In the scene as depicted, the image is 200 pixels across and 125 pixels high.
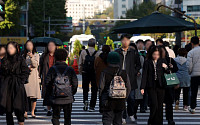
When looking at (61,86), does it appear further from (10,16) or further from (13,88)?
(10,16)

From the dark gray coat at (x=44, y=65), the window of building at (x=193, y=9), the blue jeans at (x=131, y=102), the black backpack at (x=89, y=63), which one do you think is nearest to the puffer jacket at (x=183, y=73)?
the black backpack at (x=89, y=63)

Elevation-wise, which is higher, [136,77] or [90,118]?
[136,77]

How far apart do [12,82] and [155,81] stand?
282 centimetres

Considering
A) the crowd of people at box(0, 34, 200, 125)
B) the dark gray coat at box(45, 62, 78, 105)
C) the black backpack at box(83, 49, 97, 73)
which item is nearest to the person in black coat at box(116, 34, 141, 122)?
the crowd of people at box(0, 34, 200, 125)

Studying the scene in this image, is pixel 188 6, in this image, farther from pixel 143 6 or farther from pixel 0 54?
pixel 0 54

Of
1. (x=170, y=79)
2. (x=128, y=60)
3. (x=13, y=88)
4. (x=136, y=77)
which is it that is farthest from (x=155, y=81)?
(x=13, y=88)

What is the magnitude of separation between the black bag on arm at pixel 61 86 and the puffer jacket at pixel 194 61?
5013mm

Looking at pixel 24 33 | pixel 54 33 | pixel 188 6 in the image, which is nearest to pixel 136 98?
pixel 54 33

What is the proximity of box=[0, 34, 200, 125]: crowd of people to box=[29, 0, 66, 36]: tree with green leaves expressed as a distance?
71861 millimetres

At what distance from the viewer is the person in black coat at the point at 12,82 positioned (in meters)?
8.42

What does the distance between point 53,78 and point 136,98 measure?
407cm

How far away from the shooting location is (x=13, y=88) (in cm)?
848

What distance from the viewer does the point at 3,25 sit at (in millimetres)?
53375

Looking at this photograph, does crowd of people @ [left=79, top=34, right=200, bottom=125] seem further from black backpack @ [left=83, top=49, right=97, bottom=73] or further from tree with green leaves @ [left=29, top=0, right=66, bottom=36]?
tree with green leaves @ [left=29, top=0, right=66, bottom=36]
